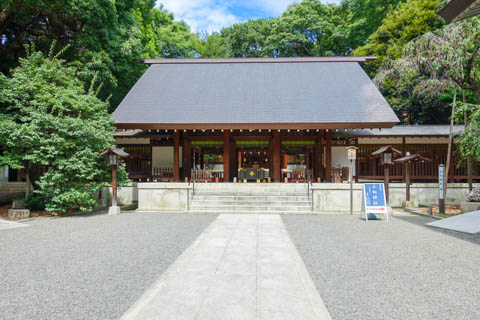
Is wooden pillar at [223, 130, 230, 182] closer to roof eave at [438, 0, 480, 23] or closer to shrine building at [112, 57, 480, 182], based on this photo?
shrine building at [112, 57, 480, 182]

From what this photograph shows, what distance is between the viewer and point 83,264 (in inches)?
169

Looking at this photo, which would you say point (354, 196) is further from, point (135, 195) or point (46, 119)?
point (46, 119)

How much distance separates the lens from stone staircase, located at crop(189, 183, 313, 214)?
10.0 metres

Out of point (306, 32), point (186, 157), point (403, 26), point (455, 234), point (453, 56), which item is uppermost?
point (306, 32)

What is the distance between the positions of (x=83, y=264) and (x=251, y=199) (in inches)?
274

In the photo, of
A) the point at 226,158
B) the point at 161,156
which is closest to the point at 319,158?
the point at 226,158

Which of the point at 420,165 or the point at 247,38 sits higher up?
the point at 247,38

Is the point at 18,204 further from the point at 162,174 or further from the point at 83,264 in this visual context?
the point at 83,264

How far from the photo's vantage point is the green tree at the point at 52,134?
28.4ft

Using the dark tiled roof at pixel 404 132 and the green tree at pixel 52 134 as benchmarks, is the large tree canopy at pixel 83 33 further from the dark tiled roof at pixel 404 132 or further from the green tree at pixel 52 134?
the dark tiled roof at pixel 404 132

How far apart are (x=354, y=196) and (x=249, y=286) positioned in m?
8.27

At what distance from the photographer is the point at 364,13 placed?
25219mm

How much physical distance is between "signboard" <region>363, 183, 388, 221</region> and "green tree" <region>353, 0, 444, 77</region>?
40.2 feet

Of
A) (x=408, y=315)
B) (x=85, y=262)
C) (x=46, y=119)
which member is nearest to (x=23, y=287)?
(x=85, y=262)
